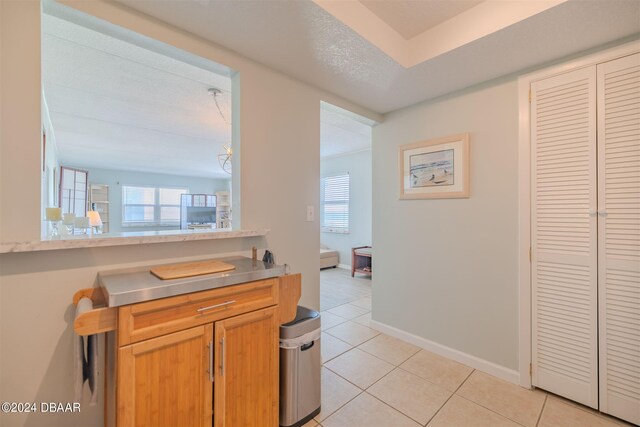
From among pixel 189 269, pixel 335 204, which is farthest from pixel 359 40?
pixel 335 204

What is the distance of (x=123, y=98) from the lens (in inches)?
116

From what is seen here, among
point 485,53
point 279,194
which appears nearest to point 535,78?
point 485,53

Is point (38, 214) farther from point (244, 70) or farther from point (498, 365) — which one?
A: point (498, 365)

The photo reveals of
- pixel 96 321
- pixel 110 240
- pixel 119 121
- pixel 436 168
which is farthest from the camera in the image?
pixel 119 121

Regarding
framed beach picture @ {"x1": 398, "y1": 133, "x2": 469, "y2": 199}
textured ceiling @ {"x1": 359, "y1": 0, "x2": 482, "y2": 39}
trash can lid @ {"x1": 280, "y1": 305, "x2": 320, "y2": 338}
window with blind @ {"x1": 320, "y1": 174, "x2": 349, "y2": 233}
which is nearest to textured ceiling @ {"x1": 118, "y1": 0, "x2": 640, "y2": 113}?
textured ceiling @ {"x1": 359, "y1": 0, "x2": 482, "y2": 39}

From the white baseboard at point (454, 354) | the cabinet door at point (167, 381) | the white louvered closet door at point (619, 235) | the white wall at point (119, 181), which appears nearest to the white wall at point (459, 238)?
the white baseboard at point (454, 354)

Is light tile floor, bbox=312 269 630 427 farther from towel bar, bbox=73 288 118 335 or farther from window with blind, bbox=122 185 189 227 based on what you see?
window with blind, bbox=122 185 189 227

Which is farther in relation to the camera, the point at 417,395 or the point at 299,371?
the point at 417,395

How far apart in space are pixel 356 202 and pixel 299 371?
4595 mm

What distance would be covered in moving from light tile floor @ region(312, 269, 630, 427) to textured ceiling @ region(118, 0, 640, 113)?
234 cm

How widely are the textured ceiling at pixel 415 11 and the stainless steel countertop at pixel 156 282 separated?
1703mm

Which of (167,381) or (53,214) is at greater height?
→ (53,214)

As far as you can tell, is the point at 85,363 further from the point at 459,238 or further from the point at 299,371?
the point at 459,238

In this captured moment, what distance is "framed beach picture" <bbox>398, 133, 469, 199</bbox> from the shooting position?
7.67 ft
